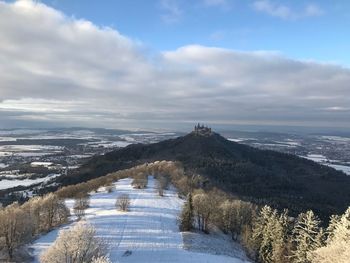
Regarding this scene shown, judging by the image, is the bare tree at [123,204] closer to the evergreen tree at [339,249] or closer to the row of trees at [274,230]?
the row of trees at [274,230]

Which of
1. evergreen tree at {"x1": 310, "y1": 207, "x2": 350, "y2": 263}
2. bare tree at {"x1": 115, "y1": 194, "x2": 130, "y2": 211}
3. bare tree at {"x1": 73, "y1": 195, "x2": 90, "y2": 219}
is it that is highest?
evergreen tree at {"x1": 310, "y1": 207, "x2": 350, "y2": 263}

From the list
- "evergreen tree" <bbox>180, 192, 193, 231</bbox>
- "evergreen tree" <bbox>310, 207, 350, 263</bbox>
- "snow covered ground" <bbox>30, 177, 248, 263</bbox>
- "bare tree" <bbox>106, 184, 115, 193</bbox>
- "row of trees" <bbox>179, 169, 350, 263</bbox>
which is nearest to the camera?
"evergreen tree" <bbox>310, 207, 350, 263</bbox>

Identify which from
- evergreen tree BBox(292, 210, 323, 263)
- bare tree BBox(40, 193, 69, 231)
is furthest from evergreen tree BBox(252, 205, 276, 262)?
bare tree BBox(40, 193, 69, 231)

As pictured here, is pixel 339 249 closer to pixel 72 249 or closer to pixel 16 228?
pixel 72 249

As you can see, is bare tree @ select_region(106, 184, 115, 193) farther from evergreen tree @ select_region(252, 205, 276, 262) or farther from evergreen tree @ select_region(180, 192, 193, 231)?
evergreen tree @ select_region(252, 205, 276, 262)

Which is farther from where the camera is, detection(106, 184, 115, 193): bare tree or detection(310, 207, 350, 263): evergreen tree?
detection(106, 184, 115, 193): bare tree

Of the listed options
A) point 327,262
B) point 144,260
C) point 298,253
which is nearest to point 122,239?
point 144,260

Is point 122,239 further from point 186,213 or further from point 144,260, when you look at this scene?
point 186,213

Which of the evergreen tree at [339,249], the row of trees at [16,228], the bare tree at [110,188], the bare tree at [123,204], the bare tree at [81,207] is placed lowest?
the bare tree at [110,188]

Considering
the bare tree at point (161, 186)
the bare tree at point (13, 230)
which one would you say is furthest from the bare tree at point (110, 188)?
the bare tree at point (13, 230)

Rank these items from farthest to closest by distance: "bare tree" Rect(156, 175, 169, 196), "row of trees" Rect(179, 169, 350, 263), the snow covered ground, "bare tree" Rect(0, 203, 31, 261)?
"bare tree" Rect(156, 175, 169, 196) → the snow covered ground → "bare tree" Rect(0, 203, 31, 261) → "row of trees" Rect(179, 169, 350, 263)
